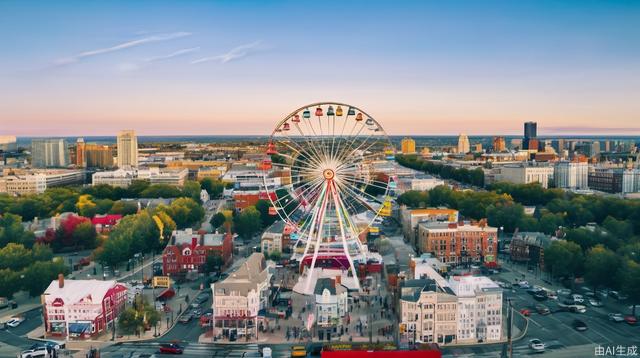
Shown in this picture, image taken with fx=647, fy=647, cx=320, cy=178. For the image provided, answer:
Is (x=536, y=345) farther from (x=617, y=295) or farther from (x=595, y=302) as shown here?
(x=617, y=295)

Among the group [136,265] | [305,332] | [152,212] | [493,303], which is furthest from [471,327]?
[152,212]

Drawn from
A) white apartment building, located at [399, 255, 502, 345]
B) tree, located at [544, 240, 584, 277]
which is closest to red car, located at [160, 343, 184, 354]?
white apartment building, located at [399, 255, 502, 345]

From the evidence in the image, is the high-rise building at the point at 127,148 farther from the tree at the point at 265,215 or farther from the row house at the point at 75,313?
the row house at the point at 75,313

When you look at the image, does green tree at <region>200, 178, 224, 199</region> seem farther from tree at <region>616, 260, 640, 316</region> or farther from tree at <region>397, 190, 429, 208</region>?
tree at <region>616, 260, 640, 316</region>

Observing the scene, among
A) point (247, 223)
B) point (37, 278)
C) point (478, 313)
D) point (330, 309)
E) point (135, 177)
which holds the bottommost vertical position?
point (330, 309)

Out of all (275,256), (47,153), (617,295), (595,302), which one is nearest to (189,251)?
(275,256)

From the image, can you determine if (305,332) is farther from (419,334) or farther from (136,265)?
(136,265)
